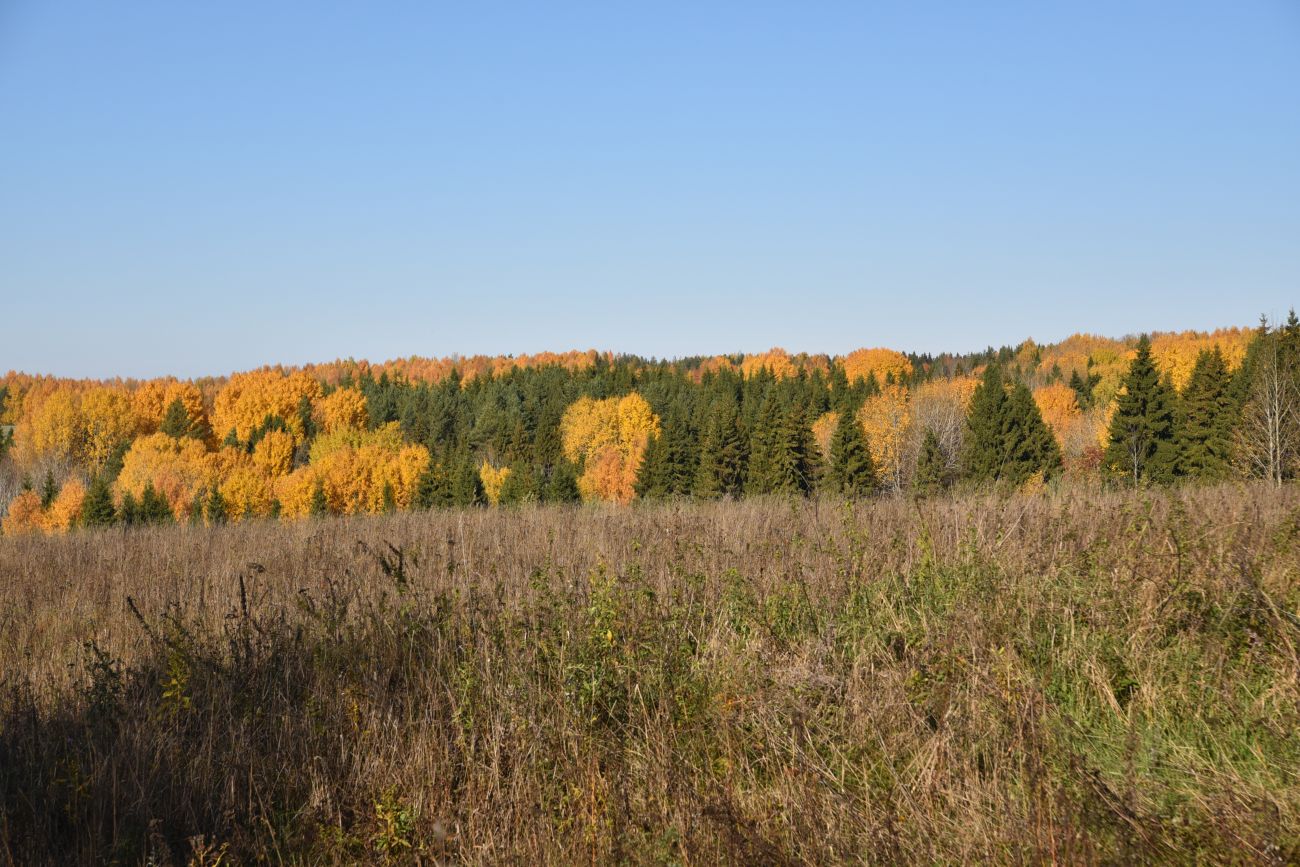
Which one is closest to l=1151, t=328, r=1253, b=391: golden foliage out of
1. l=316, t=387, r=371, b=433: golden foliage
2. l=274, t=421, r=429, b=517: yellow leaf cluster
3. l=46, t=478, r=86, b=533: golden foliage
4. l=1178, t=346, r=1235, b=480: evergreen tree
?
l=1178, t=346, r=1235, b=480: evergreen tree

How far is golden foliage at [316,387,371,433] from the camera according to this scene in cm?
9788

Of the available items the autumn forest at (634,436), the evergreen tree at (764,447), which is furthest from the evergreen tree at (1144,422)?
the evergreen tree at (764,447)

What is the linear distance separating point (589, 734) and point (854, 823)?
4.73 ft

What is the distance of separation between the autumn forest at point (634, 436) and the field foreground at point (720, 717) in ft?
12.5

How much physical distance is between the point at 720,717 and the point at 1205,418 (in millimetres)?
44238

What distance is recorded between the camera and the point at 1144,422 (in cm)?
4047

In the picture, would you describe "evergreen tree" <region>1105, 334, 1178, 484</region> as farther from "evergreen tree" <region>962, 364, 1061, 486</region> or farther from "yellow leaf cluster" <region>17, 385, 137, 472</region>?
"yellow leaf cluster" <region>17, 385, 137, 472</region>

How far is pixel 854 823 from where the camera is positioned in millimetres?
2893

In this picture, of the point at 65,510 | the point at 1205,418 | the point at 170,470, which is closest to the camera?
the point at 1205,418

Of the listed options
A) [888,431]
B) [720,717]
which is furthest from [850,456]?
[720,717]

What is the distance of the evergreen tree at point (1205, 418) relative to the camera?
37.8m

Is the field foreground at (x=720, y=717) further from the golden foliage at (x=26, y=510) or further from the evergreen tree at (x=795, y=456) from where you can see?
the golden foliage at (x=26, y=510)

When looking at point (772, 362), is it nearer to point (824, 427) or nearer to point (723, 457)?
point (824, 427)

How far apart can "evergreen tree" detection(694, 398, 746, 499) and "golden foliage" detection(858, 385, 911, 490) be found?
12204mm
